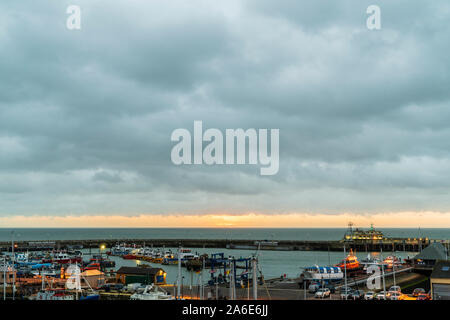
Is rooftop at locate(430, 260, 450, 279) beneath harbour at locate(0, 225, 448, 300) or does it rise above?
above

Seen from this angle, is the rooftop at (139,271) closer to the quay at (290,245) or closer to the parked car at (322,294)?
the parked car at (322,294)

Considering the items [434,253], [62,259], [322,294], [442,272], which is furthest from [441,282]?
[62,259]

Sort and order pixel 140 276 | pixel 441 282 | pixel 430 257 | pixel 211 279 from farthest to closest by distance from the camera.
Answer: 1. pixel 430 257
2. pixel 211 279
3. pixel 140 276
4. pixel 441 282

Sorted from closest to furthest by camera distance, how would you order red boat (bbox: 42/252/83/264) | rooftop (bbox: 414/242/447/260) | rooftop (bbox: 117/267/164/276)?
1. rooftop (bbox: 117/267/164/276)
2. rooftop (bbox: 414/242/447/260)
3. red boat (bbox: 42/252/83/264)

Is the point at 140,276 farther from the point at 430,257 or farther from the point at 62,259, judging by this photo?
the point at 62,259

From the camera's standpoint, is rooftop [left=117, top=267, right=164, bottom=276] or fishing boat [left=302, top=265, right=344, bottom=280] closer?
fishing boat [left=302, top=265, right=344, bottom=280]

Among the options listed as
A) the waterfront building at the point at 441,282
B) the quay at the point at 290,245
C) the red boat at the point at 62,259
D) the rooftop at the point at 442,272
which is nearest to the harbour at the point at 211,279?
the red boat at the point at 62,259

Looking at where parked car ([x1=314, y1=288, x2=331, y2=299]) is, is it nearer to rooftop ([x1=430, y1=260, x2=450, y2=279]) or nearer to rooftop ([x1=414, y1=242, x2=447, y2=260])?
rooftop ([x1=430, y1=260, x2=450, y2=279])

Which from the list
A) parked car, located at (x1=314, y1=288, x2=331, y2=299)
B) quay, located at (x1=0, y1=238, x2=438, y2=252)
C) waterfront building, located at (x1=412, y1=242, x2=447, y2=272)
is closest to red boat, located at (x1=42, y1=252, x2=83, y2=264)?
quay, located at (x1=0, y1=238, x2=438, y2=252)
